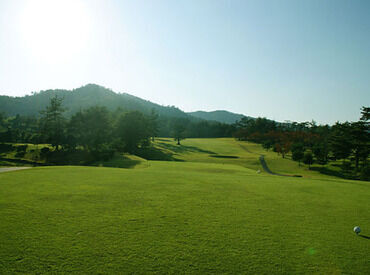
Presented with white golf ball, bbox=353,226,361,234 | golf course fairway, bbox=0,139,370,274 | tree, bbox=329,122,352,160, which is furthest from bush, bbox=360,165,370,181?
white golf ball, bbox=353,226,361,234

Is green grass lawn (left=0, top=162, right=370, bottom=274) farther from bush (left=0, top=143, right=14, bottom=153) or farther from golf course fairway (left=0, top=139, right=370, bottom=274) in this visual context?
bush (left=0, top=143, right=14, bottom=153)

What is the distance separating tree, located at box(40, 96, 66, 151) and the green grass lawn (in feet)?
148

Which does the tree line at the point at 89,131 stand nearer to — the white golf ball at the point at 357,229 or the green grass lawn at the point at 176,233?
the green grass lawn at the point at 176,233

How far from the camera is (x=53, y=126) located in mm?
52375

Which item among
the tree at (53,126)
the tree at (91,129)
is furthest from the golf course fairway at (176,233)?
the tree at (53,126)

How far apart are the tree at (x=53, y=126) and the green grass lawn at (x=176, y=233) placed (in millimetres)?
45131

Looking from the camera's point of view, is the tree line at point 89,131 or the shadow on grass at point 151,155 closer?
the tree line at point 89,131

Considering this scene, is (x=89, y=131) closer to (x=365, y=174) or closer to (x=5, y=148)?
(x=5, y=148)

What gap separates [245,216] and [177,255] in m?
3.46

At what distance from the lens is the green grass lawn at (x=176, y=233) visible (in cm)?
482

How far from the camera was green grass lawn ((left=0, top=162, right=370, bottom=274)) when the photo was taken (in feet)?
15.8

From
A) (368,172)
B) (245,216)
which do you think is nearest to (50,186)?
(245,216)

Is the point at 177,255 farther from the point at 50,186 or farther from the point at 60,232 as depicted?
the point at 50,186

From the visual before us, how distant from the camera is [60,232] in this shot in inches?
237
